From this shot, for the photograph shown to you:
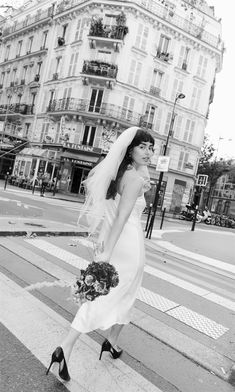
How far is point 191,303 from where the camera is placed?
4.50 meters

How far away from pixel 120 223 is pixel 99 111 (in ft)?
91.3

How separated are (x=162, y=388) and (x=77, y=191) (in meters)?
27.5

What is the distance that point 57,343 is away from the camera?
8.91ft

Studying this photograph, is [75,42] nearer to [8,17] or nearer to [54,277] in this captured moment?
[8,17]

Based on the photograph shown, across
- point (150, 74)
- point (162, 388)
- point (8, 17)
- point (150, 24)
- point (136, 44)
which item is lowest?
point (162, 388)

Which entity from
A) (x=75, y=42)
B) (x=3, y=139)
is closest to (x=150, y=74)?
(x=75, y=42)

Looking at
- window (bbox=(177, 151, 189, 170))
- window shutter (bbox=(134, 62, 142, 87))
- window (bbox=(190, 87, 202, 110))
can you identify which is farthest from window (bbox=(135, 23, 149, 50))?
window (bbox=(177, 151, 189, 170))

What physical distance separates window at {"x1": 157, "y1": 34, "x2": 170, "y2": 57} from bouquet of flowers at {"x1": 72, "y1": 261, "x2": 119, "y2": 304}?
3142 cm

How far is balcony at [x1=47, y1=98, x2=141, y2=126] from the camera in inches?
1127

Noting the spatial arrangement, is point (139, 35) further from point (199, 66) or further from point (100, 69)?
point (199, 66)

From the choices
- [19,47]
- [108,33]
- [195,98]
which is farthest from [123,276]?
[19,47]

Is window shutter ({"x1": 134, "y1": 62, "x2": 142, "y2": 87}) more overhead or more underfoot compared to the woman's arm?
more overhead

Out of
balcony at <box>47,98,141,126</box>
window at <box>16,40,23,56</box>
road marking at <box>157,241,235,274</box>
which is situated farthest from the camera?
window at <box>16,40,23,56</box>

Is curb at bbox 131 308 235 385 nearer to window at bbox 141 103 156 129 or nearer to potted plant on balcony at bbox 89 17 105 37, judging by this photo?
window at bbox 141 103 156 129
